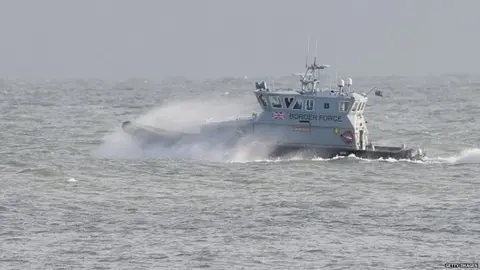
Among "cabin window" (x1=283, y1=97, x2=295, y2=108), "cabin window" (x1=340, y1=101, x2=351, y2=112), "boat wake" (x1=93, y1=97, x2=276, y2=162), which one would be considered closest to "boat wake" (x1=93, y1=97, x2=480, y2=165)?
"boat wake" (x1=93, y1=97, x2=276, y2=162)

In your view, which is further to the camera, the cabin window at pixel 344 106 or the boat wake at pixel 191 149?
the boat wake at pixel 191 149

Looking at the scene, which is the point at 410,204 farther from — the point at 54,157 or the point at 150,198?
the point at 54,157

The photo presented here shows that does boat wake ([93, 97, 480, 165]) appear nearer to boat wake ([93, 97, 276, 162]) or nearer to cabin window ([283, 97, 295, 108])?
boat wake ([93, 97, 276, 162])

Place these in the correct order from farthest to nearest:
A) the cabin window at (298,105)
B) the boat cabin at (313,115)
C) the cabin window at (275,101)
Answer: the cabin window at (275,101) → the cabin window at (298,105) → the boat cabin at (313,115)

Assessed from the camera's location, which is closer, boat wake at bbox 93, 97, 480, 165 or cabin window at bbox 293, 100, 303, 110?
cabin window at bbox 293, 100, 303, 110

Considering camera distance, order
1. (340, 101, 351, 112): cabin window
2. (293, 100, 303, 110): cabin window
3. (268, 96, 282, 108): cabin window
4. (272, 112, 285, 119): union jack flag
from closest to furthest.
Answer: (340, 101, 351, 112): cabin window → (293, 100, 303, 110): cabin window → (268, 96, 282, 108): cabin window → (272, 112, 285, 119): union jack flag

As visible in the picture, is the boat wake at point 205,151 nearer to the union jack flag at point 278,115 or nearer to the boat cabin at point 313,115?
the boat cabin at point 313,115

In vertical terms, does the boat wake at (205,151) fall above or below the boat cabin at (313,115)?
below

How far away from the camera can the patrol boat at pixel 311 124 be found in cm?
4956

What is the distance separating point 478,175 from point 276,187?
1014cm

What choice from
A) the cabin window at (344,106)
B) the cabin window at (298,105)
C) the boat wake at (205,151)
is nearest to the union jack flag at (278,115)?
the cabin window at (298,105)

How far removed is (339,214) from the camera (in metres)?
35.7

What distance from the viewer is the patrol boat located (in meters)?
49.6

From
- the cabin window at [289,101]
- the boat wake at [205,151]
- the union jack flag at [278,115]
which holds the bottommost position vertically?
the boat wake at [205,151]
